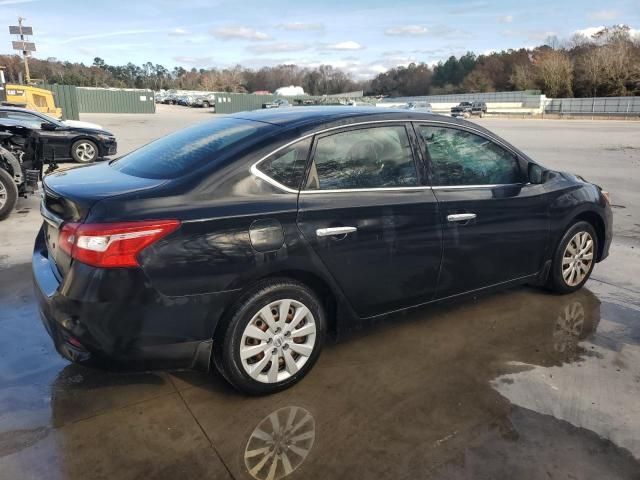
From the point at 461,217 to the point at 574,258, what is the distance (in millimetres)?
1604

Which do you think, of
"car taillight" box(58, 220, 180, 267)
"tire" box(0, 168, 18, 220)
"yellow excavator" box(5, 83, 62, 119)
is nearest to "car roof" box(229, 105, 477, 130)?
"car taillight" box(58, 220, 180, 267)

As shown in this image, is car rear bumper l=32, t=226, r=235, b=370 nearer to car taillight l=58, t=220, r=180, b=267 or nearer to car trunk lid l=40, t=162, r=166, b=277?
car taillight l=58, t=220, r=180, b=267

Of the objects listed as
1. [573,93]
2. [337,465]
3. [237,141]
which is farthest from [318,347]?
[573,93]

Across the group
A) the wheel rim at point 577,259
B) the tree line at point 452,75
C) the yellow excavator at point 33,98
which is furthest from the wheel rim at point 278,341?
the tree line at point 452,75

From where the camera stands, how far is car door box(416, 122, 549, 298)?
3590 mm

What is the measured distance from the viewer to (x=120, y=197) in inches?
104

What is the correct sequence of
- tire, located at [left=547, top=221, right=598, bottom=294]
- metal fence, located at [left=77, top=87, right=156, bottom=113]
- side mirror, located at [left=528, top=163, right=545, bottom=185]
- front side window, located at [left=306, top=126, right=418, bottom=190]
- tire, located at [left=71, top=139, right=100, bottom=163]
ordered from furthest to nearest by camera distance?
1. metal fence, located at [left=77, top=87, right=156, bottom=113]
2. tire, located at [left=71, top=139, right=100, bottom=163]
3. tire, located at [left=547, top=221, right=598, bottom=294]
4. side mirror, located at [left=528, top=163, right=545, bottom=185]
5. front side window, located at [left=306, top=126, right=418, bottom=190]

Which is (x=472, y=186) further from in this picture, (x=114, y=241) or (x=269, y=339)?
(x=114, y=241)

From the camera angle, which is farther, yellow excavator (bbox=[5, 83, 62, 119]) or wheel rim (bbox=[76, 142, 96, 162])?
yellow excavator (bbox=[5, 83, 62, 119])

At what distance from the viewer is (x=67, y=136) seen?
12.7 meters

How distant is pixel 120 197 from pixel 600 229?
4.16m

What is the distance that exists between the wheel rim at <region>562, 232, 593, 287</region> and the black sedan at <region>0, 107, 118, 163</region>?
1166cm

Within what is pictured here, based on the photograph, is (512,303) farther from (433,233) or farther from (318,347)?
(318,347)

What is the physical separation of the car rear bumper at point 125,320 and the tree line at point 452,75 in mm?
77006
